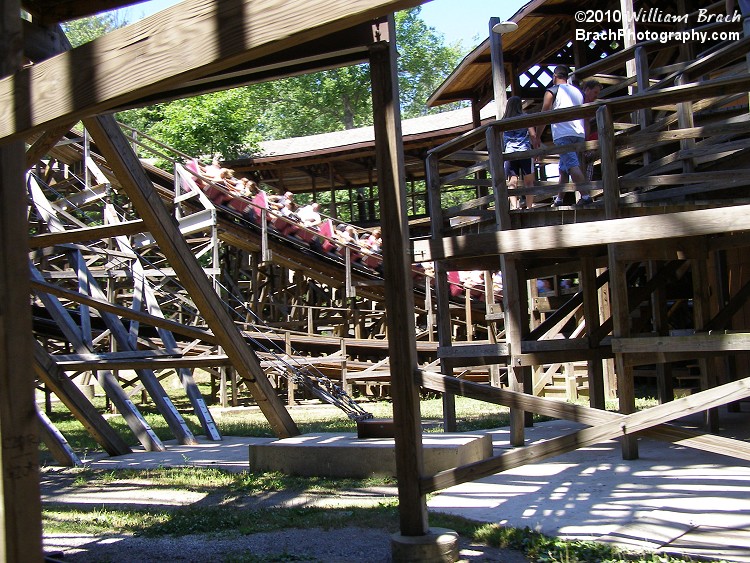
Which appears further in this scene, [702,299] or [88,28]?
[88,28]

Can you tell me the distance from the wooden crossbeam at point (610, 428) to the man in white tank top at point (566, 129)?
402 cm

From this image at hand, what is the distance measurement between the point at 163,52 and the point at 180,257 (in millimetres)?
4125

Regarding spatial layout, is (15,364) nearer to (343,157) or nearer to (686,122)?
(686,122)

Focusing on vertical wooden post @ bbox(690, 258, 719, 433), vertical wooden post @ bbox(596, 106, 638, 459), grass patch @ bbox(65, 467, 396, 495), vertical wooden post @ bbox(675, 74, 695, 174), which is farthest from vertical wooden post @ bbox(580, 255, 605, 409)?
grass patch @ bbox(65, 467, 396, 495)

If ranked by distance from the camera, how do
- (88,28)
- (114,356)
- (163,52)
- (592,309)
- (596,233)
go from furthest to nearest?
1. (88,28)
2. (114,356)
3. (592,309)
4. (596,233)
5. (163,52)

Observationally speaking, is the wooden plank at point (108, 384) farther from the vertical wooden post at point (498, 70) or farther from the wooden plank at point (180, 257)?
the vertical wooden post at point (498, 70)

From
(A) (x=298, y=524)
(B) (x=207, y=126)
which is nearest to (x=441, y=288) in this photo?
(A) (x=298, y=524)

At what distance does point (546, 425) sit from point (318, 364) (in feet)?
24.6

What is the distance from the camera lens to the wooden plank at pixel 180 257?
6.23 m

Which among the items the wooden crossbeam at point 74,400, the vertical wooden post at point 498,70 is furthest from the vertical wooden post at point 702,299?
the wooden crossbeam at point 74,400

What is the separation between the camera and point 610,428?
451 cm

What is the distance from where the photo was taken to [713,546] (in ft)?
15.0

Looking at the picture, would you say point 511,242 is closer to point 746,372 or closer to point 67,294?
point 67,294

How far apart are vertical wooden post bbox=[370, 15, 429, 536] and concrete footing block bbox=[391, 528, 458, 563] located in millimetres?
162
